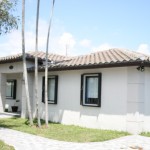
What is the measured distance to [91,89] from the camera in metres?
14.1

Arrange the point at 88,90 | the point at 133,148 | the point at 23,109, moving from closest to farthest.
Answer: the point at 133,148, the point at 88,90, the point at 23,109

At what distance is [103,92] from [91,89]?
2.88ft

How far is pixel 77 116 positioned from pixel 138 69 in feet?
14.4

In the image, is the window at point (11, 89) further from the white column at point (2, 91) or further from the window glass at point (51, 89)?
the window glass at point (51, 89)

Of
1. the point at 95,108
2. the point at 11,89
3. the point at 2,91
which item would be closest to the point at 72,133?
the point at 95,108

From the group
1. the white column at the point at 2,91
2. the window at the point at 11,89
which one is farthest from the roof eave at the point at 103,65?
the window at the point at 11,89

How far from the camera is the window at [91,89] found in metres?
13.5

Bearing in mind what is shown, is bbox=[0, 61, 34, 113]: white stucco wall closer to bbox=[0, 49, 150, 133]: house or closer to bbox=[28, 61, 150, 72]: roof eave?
bbox=[0, 49, 150, 133]: house

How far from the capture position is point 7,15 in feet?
40.3

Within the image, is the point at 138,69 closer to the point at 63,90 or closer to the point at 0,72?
the point at 63,90

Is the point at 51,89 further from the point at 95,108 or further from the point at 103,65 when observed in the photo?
the point at 103,65

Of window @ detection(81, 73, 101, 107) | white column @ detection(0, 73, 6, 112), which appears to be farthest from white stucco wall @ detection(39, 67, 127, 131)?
white column @ detection(0, 73, 6, 112)

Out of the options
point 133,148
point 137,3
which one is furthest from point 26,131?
point 137,3

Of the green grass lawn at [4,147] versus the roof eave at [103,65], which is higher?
the roof eave at [103,65]
